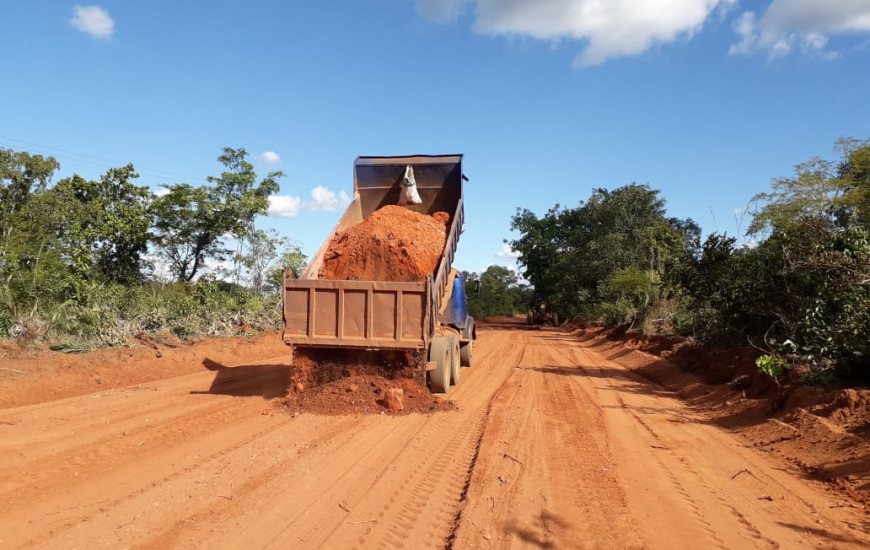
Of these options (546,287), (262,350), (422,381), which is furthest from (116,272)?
(546,287)

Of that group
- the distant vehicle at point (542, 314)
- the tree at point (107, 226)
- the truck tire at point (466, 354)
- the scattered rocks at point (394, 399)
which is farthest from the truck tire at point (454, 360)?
the distant vehicle at point (542, 314)

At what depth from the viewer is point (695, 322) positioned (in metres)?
14.7

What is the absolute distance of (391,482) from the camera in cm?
501

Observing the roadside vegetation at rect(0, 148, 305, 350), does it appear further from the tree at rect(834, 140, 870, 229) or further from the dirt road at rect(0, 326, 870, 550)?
the tree at rect(834, 140, 870, 229)

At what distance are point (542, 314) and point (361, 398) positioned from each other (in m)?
32.7

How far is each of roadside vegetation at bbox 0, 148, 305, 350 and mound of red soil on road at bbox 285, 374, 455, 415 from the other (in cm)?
626

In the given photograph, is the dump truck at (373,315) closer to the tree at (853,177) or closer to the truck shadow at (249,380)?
the truck shadow at (249,380)

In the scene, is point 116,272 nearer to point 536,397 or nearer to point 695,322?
point 536,397

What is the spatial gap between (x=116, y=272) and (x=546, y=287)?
3068 cm

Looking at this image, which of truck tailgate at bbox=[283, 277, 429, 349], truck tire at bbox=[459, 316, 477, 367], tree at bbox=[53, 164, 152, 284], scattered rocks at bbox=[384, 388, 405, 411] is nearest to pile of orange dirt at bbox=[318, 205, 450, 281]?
truck tailgate at bbox=[283, 277, 429, 349]

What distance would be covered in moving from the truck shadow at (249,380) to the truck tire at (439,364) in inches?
99.1

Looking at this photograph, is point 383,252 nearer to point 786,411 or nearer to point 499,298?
point 786,411

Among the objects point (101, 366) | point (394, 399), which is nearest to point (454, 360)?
point (394, 399)

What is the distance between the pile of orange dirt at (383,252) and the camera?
9234 millimetres
